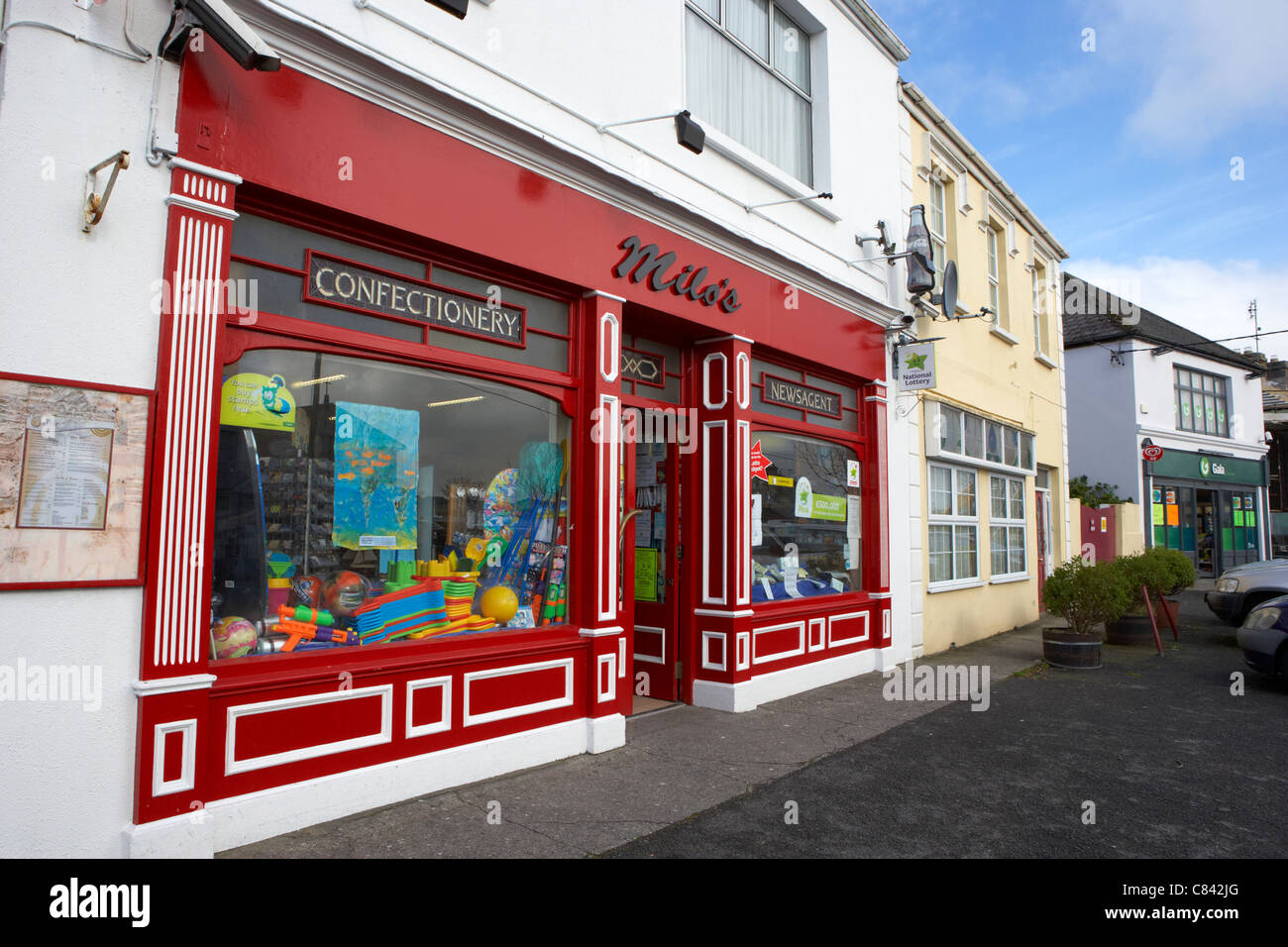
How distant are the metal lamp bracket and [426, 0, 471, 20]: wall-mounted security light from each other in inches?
79.2

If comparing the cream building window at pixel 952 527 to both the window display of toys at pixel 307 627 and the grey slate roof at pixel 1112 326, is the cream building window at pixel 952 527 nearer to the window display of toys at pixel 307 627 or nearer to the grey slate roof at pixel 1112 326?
the window display of toys at pixel 307 627

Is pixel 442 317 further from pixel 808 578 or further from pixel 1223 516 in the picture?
pixel 1223 516

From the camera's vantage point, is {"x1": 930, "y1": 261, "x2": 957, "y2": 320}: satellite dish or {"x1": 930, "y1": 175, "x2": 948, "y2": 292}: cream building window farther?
{"x1": 930, "y1": 175, "x2": 948, "y2": 292}: cream building window

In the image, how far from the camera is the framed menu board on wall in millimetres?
3406

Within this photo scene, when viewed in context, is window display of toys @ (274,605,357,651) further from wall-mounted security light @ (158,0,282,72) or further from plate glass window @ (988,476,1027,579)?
plate glass window @ (988,476,1027,579)

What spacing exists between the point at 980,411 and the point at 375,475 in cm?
957

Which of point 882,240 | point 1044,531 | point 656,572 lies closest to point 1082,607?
point 882,240

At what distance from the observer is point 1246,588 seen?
432 inches

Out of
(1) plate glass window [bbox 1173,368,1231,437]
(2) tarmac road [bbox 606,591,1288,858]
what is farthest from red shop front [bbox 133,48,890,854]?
(1) plate glass window [bbox 1173,368,1231,437]

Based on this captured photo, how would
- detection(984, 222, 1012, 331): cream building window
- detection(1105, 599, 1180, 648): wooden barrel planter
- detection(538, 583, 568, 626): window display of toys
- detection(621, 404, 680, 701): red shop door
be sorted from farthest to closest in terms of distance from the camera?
detection(984, 222, 1012, 331): cream building window, detection(1105, 599, 1180, 648): wooden barrel planter, detection(621, 404, 680, 701): red shop door, detection(538, 583, 568, 626): window display of toys

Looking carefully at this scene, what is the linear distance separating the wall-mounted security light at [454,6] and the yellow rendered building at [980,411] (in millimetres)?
6495

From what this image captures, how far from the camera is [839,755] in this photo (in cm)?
582

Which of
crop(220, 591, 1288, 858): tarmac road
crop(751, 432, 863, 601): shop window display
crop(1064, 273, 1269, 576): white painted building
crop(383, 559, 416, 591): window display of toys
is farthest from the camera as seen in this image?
crop(1064, 273, 1269, 576): white painted building
